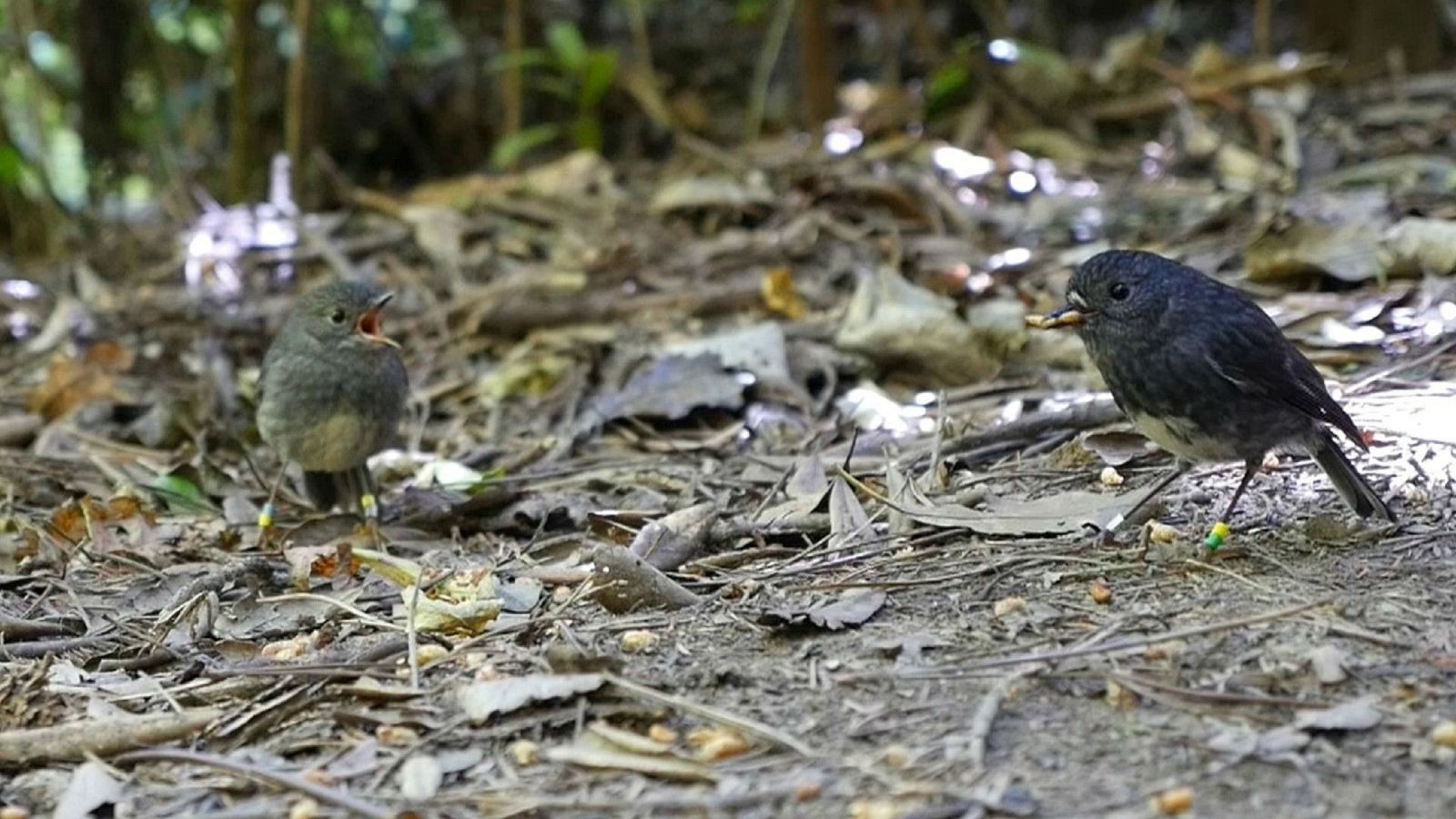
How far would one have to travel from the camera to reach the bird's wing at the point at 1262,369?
397 cm

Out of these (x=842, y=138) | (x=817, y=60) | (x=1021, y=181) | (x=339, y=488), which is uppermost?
(x=817, y=60)

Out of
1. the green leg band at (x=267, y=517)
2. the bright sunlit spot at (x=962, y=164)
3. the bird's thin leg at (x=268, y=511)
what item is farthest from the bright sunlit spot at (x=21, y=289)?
the bright sunlit spot at (x=962, y=164)

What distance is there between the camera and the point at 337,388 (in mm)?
5336

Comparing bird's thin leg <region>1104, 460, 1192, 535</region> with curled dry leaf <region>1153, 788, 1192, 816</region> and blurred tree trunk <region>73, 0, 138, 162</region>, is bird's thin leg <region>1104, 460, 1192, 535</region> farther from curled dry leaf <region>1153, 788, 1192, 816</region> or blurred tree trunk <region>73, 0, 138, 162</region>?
blurred tree trunk <region>73, 0, 138, 162</region>

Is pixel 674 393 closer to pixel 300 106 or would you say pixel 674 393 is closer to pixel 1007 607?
pixel 1007 607

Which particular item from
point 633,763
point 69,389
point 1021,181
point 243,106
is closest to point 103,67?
point 243,106

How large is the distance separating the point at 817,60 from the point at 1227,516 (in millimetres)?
5283

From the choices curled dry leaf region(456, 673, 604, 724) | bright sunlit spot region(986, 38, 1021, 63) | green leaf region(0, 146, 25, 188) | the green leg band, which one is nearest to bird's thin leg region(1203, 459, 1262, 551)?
curled dry leaf region(456, 673, 604, 724)

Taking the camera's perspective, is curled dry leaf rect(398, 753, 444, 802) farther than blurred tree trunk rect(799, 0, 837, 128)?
No

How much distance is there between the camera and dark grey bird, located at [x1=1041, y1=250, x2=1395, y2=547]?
395 cm

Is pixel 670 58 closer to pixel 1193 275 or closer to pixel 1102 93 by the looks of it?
pixel 1102 93

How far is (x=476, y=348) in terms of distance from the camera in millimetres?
6859

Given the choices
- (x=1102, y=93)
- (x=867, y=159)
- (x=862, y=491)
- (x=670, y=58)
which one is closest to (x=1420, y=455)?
(x=862, y=491)

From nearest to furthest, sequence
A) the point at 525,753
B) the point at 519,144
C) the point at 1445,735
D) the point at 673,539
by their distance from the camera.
Result: the point at 1445,735 < the point at 525,753 < the point at 673,539 < the point at 519,144
